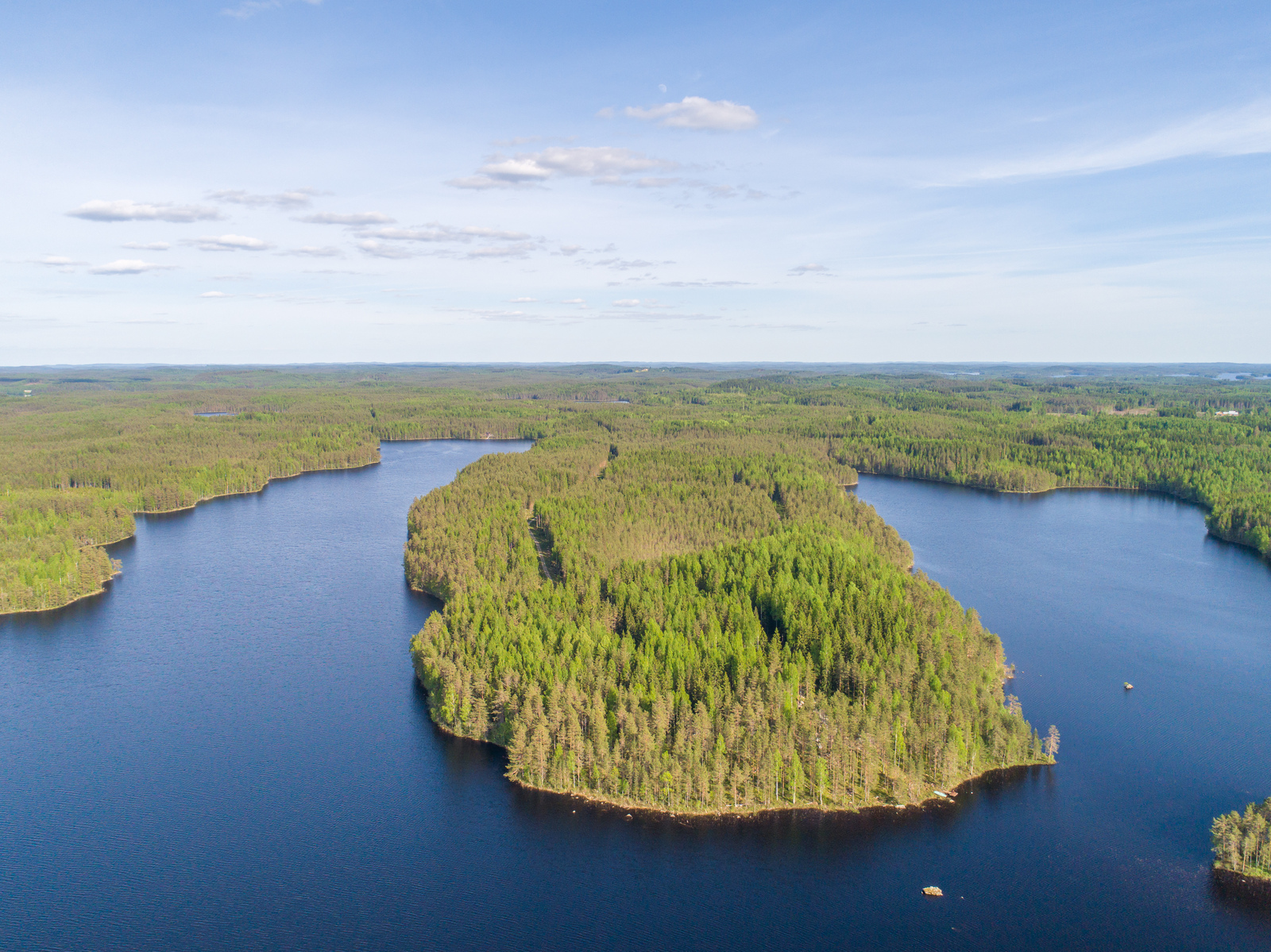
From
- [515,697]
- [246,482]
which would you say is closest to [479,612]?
[515,697]

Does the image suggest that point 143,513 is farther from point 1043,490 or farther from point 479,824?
point 1043,490

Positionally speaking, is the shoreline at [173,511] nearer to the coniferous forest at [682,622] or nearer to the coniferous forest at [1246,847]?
the coniferous forest at [682,622]

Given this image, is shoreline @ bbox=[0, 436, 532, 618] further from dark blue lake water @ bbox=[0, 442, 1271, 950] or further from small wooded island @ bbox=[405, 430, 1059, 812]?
small wooded island @ bbox=[405, 430, 1059, 812]

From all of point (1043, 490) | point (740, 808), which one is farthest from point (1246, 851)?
point (1043, 490)

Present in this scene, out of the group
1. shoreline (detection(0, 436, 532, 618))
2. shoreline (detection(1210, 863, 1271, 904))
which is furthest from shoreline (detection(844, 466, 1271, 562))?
shoreline (detection(0, 436, 532, 618))

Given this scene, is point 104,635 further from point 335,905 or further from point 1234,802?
point 1234,802

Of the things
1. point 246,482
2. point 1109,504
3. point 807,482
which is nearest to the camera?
point 807,482

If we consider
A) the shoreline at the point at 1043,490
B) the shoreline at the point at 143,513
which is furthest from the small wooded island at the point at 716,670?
the shoreline at the point at 1043,490
